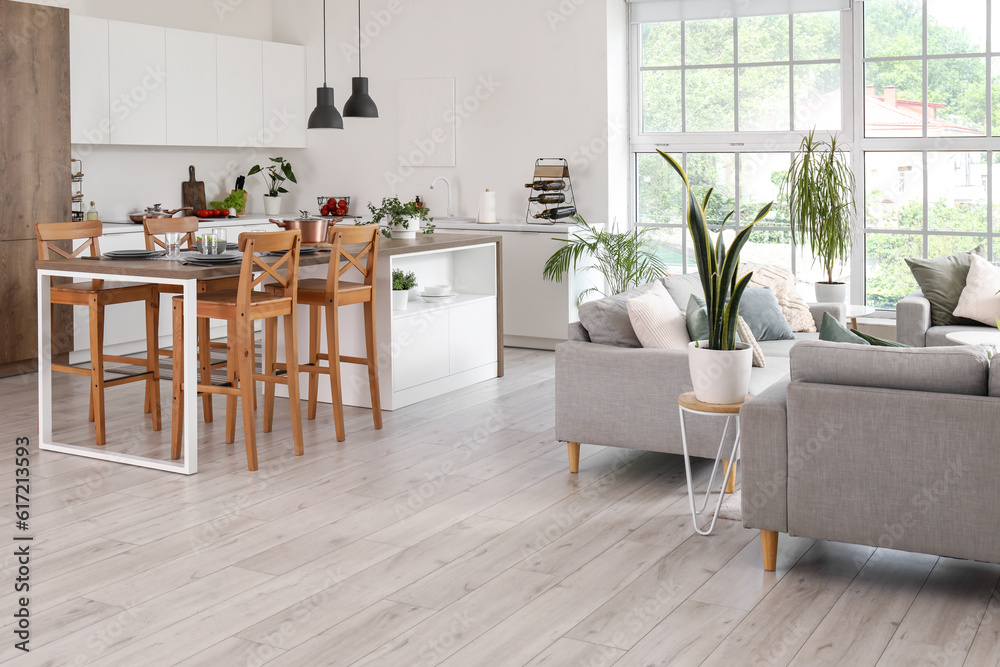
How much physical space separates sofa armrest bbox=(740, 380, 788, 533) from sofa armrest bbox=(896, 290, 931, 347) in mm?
2626

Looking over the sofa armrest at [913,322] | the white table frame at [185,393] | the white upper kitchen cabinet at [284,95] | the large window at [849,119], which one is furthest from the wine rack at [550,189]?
the white table frame at [185,393]

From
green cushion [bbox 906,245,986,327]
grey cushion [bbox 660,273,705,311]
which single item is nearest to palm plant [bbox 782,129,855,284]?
green cushion [bbox 906,245,986,327]

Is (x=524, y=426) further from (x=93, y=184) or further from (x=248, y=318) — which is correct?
(x=93, y=184)

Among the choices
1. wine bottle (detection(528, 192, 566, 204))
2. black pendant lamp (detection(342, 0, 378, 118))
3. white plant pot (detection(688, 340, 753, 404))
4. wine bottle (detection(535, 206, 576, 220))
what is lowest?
white plant pot (detection(688, 340, 753, 404))

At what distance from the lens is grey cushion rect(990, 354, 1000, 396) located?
2.89 meters

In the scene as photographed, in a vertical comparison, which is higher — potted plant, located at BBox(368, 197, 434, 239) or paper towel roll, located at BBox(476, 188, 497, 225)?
paper towel roll, located at BBox(476, 188, 497, 225)

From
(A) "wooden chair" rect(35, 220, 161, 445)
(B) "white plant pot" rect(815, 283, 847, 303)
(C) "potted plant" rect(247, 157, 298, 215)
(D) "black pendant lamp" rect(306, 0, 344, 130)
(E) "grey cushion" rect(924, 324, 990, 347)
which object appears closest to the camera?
(A) "wooden chair" rect(35, 220, 161, 445)

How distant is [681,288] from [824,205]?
2070 millimetres

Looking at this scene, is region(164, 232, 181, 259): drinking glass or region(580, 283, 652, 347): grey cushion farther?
region(164, 232, 181, 259): drinking glass

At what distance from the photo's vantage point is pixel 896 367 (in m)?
3.00

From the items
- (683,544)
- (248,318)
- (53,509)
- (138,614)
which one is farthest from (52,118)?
(683,544)

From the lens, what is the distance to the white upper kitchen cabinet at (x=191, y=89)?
746 cm

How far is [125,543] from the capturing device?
350 centimetres

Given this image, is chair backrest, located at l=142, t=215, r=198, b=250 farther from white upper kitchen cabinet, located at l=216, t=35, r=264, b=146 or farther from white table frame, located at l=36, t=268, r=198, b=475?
white upper kitchen cabinet, located at l=216, t=35, r=264, b=146
